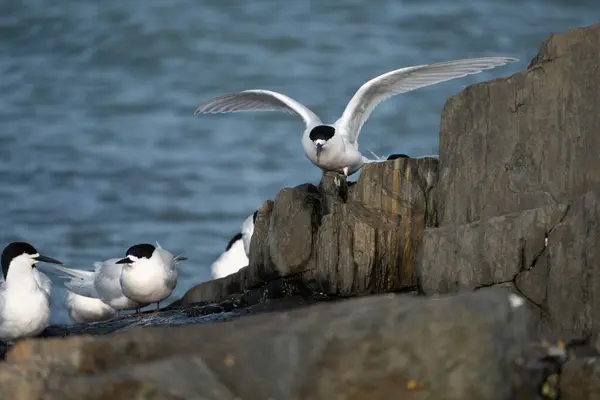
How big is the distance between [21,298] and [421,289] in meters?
3.22

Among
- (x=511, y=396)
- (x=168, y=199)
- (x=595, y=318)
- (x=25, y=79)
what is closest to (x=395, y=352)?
(x=511, y=396)

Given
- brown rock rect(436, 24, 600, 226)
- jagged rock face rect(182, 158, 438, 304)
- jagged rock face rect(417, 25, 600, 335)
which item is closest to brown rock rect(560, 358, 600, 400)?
jagged rock face rect(417, 25, 600, 335)

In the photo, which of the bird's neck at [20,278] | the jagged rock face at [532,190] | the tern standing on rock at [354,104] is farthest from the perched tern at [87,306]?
the jagged rock face at [532,190]

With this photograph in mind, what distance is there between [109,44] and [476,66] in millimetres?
19948

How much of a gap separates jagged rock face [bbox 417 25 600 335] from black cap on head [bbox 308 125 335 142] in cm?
251

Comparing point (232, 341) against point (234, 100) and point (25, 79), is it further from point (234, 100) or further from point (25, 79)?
point (25, 79)

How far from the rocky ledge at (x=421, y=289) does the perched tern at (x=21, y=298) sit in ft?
1.02

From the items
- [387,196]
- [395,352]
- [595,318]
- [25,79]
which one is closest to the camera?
[395,352]

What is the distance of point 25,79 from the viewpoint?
2886 cm

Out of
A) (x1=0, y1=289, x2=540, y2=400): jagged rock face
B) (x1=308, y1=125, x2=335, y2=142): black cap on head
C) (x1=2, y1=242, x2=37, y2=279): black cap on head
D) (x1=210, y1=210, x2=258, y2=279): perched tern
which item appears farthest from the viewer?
(x1=210, y1=210, x2=258, y2=279): perched tern

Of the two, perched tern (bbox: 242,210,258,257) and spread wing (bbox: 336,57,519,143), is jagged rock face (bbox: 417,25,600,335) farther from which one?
perched tern (bbox: 242,210,258,257)

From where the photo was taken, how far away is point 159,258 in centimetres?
1129

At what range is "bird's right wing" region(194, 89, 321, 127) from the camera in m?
11.4

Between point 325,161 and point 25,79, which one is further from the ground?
point 25,79
